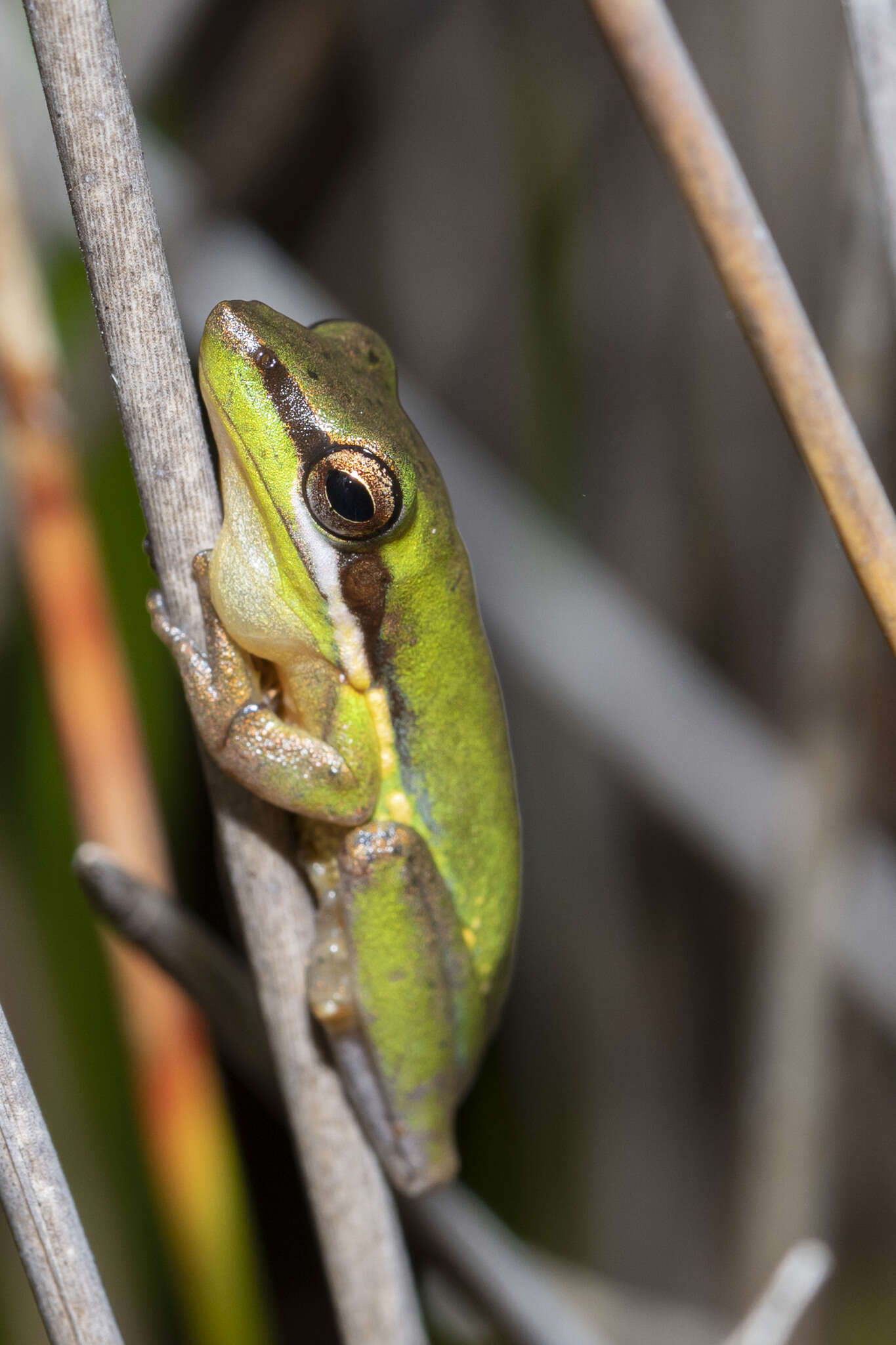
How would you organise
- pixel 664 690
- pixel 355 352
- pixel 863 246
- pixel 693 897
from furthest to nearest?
pixel 693 897 → pixel 664 690 → pixel 863 246 → pixel 355 352

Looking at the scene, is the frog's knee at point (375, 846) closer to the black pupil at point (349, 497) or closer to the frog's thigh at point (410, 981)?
the frog's thigh at point (410, 981)

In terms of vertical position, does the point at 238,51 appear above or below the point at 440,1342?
above

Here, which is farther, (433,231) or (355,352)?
(433,231)

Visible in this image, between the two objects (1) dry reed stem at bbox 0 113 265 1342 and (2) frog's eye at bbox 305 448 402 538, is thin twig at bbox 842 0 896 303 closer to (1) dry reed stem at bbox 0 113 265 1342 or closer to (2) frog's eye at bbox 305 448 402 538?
(2) frog's eye at bbox 305 448 402 538

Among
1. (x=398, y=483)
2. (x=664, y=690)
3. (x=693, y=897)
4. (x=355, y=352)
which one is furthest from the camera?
(x=693, y=897)

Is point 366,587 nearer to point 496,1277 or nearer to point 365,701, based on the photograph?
point 365,701

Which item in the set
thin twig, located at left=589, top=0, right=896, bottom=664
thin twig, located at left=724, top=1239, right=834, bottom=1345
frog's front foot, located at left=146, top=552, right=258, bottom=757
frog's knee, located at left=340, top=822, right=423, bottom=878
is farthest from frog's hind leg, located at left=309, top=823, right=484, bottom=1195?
thin twig, located at left=589, top=0, right=896, bottom=664

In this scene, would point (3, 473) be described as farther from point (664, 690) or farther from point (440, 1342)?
point (440, 1342)

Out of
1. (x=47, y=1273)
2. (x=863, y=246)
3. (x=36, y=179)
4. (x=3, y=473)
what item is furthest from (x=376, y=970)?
(x=36, y=179)
